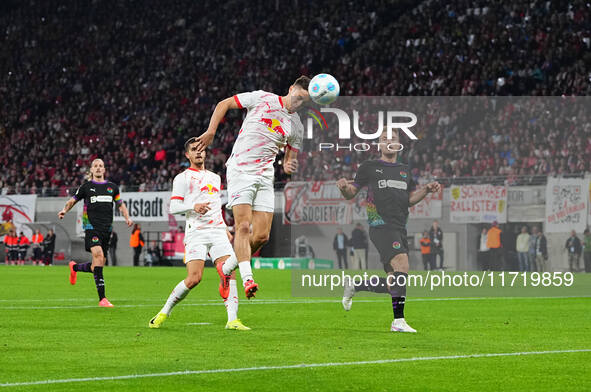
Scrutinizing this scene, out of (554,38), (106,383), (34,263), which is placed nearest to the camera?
(106,383)

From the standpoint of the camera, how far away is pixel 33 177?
153ft

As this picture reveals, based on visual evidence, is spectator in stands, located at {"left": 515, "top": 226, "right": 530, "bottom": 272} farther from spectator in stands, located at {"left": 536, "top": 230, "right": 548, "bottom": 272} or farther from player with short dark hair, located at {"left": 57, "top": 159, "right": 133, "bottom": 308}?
player with short dark hair, located at {"left": 57, "top": 159, "right": 133, "bottom": 308}

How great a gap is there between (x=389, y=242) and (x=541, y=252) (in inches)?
467

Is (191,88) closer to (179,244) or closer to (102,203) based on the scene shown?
(179,244)

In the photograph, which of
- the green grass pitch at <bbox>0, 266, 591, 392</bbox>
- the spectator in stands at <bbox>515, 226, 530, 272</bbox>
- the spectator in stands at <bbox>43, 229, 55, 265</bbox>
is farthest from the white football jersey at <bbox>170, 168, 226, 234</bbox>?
the spectator in stands at <bbox>43, 229, 55, 265</bbox>

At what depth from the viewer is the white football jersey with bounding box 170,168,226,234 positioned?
11742 millimetres

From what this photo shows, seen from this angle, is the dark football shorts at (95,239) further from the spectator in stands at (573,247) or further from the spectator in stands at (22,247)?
the spectator in stands at (22,247)

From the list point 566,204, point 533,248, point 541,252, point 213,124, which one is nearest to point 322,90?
point 213,124

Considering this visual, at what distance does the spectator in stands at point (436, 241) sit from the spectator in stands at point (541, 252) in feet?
6.87

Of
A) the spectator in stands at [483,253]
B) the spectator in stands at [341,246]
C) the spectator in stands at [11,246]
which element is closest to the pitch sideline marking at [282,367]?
the spectator in stands at [341,246]

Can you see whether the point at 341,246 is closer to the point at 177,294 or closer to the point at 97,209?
the point at 97,209

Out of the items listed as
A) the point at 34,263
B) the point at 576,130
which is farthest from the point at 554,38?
the point at 34,263

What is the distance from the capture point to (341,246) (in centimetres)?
2272

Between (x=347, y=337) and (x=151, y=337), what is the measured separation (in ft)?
6.54
